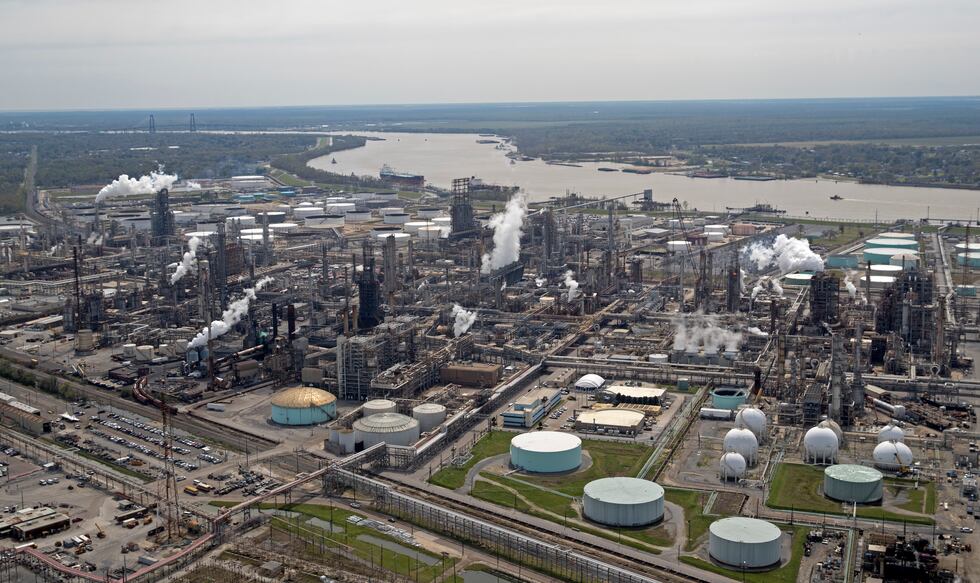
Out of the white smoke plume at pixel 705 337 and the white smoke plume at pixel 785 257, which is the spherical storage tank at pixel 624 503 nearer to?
the white smoke plume at pixel 705 337

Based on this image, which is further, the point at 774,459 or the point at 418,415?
the point at 418,415

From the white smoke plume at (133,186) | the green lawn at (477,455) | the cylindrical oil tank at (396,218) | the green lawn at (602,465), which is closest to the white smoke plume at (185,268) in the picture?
the cylindrical oil tank at (396,218)

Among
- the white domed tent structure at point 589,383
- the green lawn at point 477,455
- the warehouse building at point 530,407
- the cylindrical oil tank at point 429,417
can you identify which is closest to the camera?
the green lawn at point 477,455

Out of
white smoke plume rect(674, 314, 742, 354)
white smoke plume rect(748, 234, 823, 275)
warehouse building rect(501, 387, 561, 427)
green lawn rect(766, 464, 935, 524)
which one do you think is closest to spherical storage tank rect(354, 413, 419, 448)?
warehouse building rect(501, 387, 561, 427)

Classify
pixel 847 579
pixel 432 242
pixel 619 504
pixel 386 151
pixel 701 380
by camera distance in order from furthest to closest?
pixel 386 151
pixel 432 242
pixel 701 380
pixel 619 504
pixel 847 579

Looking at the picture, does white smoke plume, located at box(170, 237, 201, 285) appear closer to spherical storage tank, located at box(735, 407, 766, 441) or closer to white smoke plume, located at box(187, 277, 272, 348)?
white smoke plume, located at box(187, 277, 272, 348)

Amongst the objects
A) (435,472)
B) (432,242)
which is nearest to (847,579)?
(435,472)

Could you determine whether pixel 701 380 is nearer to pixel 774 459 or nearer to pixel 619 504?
pixel 774 459
